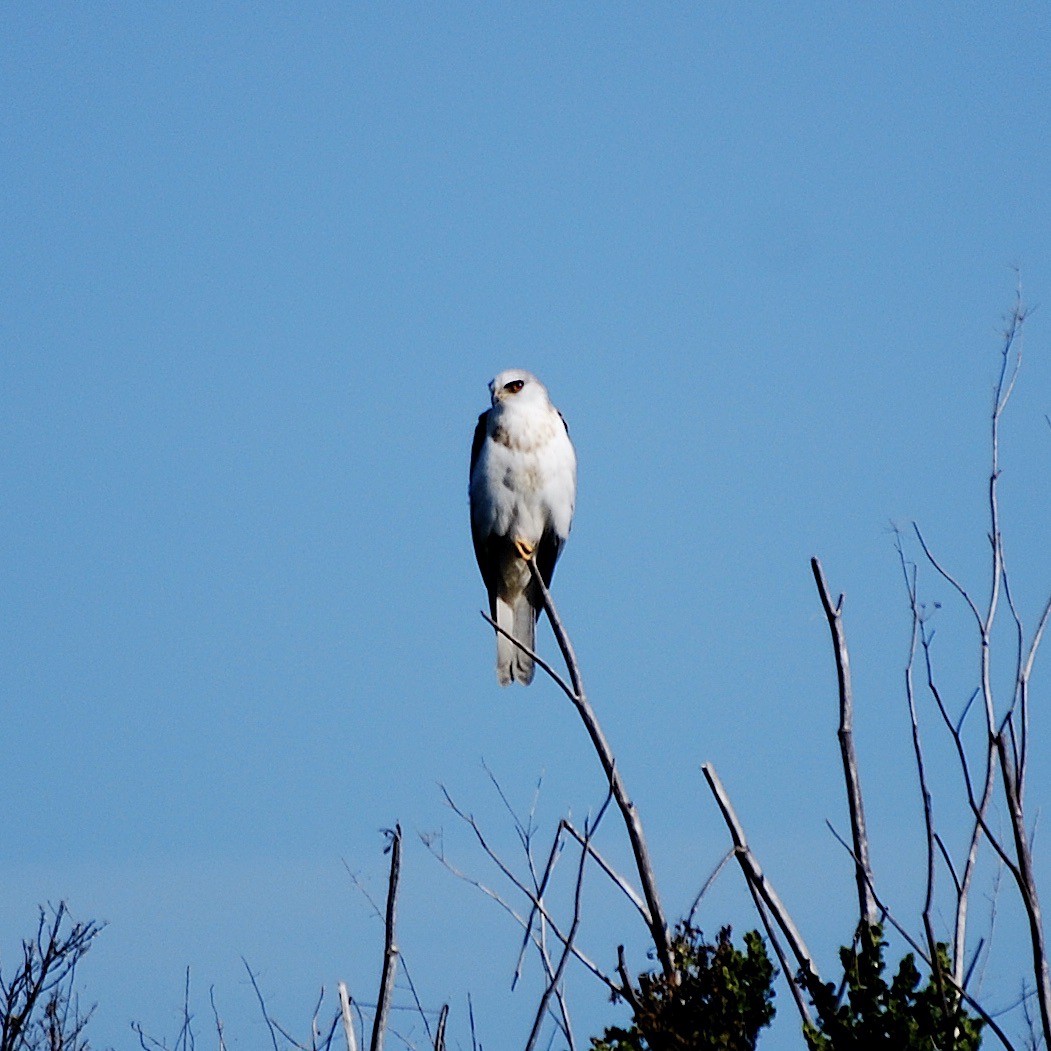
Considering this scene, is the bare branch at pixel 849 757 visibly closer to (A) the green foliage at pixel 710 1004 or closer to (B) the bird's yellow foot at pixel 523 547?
(A) the green foliage at pixel 710 1004

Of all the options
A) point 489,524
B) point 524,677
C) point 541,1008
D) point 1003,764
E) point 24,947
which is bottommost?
point 541,1008

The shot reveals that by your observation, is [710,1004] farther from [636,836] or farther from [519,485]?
[519,485]

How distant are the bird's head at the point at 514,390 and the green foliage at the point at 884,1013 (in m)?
5.29

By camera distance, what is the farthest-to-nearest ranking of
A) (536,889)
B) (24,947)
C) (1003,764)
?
(24,947)
(536,889)
(1003,764)

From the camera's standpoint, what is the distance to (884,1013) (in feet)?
12.6

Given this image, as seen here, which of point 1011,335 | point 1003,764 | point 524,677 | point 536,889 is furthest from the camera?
point 524,677

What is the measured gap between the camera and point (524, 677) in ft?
27.6

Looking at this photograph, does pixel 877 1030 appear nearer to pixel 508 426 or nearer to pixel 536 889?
pixel 536 889

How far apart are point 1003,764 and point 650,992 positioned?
1.12 metres

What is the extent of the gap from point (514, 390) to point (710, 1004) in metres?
5.30

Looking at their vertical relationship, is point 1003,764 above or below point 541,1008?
above

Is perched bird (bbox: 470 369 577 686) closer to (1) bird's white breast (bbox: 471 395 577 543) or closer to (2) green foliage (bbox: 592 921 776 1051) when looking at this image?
(1) bird's white breast (bbox: 471 395 577 543)

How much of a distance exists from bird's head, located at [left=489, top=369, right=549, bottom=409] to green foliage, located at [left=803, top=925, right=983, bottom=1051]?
5.29 m

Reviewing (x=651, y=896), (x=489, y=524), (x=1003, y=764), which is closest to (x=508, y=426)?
(x=489, y=524)
